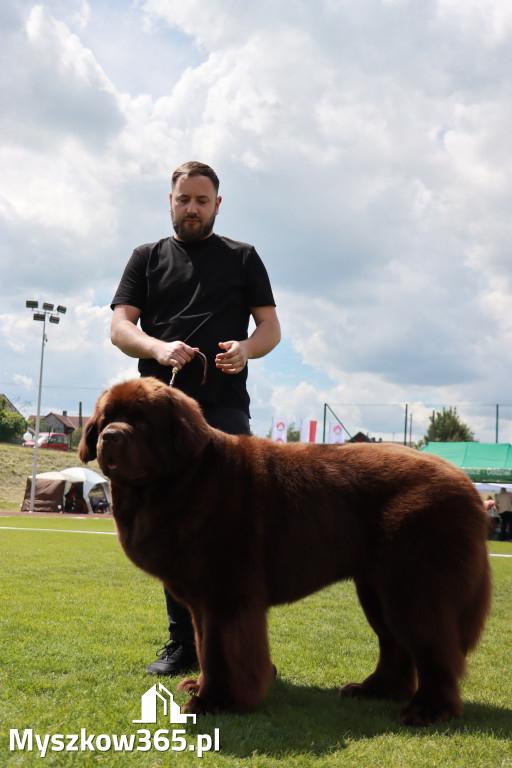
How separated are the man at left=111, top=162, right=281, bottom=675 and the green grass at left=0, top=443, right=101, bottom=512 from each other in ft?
119

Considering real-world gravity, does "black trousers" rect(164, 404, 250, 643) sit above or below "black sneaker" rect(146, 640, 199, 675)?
above

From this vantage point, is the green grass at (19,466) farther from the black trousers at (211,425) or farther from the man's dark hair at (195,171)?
the man's dark hair at (195,171)

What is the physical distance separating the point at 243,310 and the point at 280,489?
1313 mm

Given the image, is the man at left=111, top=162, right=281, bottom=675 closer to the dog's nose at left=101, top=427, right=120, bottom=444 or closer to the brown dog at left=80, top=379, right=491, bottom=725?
the brown dog at left=80, top=379, right=491, bottom=725

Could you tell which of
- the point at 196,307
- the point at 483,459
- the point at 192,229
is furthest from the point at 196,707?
the point at 483,459

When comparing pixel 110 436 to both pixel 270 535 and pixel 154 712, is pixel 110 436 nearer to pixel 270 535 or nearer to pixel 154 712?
pixel 270 535

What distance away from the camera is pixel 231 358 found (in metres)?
3.38

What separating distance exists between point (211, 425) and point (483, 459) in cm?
2480

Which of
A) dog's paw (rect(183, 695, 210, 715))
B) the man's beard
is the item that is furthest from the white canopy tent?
dog's paw (rect(183, 695, 210, 715))

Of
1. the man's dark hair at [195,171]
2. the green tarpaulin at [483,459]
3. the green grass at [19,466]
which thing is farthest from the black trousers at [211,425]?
the green grass at [19,466]

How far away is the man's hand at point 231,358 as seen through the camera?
3377 millimetres

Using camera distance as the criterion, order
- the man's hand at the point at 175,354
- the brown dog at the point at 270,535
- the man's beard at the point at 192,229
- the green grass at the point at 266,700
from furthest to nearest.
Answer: the man's beard at the point at 192,229 → the man's hand at the point at 175,354 → the brown dog at the point at 270,535 → the green grass at the point at 266,700

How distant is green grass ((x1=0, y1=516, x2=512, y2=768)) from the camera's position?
242cm

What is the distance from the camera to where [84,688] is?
3.14m
